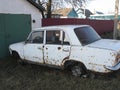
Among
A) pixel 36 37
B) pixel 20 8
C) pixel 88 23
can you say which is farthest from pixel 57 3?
pixel 36 37

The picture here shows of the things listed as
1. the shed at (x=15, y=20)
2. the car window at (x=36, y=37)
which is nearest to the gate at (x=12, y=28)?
the shed at (x=15, y=20)

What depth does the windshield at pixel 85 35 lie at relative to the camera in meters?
6.59

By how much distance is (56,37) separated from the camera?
276 inches

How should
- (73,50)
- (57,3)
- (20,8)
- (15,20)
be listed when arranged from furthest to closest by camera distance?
(57,3) → (20,8) → (15,20) → (73,50)

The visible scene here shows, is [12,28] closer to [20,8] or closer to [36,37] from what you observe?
[20,8]

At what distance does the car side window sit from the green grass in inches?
41.6

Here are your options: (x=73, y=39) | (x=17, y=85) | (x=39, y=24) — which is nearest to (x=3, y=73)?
(x=17, y=85)

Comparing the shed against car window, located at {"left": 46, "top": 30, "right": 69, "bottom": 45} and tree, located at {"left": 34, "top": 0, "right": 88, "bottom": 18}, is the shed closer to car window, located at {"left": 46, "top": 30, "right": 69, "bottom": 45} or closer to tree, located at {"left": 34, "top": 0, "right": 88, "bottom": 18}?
car window, located at {"left": 46, "top": 30, "right": 69, "bottom": 45}

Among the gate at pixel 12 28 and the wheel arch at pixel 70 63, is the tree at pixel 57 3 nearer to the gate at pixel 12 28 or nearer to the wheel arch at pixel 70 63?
the gate at pixel 12 28

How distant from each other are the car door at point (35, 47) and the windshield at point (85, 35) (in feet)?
4.50

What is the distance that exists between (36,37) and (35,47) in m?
0.40

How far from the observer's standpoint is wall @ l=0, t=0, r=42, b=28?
9839mm

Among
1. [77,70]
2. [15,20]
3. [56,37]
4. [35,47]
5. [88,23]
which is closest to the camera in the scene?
[77,70]

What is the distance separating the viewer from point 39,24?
11.6 metres
